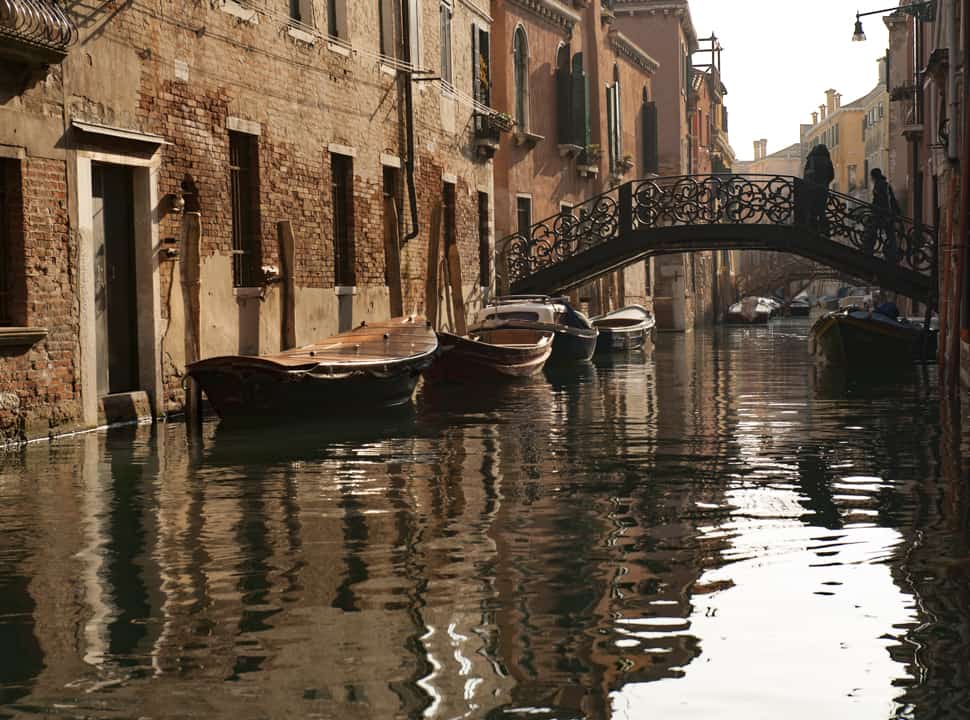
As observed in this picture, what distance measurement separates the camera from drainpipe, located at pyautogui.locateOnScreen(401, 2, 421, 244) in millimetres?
20391

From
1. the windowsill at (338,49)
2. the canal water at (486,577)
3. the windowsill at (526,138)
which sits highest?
the windowsill at (526,138)

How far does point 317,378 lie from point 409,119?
7865mm

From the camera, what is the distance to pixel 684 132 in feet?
142

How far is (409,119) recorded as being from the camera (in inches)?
805

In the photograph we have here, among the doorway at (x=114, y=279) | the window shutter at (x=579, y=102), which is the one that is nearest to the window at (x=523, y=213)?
the window shutter at (x=579, y=102)

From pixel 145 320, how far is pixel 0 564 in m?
7.33

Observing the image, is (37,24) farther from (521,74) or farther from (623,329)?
(623,329)

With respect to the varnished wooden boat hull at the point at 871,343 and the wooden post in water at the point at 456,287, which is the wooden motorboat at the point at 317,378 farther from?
the varnished wooden boat hull at the point at 871,343

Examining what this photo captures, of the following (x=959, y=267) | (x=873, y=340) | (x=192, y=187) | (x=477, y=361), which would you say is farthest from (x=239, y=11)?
(x=873, y=340)

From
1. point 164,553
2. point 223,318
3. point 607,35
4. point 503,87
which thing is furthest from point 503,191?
point 164,553

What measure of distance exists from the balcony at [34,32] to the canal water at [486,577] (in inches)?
115

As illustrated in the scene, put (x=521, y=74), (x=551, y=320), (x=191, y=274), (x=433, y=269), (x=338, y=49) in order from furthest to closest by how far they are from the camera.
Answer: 1. (x=521, y=74)
2. (x=551, y=320)
3. (x=433, y=269)
4. (x=338, y=49)
5. (x=191, y=274)

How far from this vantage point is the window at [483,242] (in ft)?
82.6

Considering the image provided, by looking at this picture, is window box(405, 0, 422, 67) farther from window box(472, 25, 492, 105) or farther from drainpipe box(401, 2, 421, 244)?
window box(472, 25, 492, 105)
